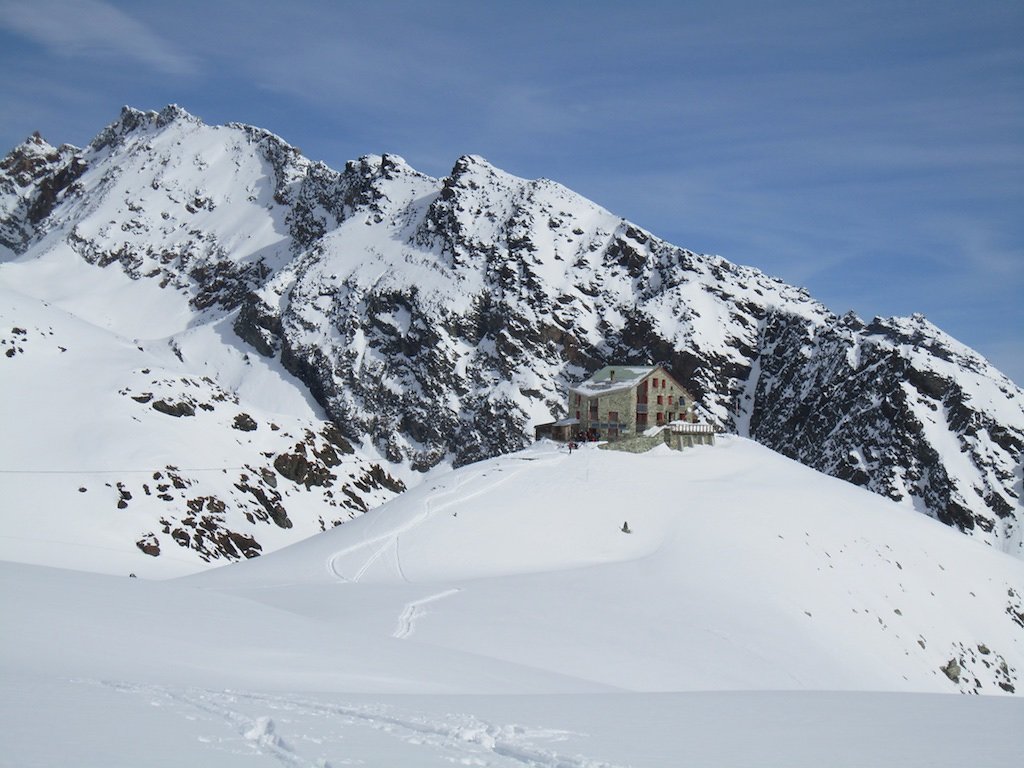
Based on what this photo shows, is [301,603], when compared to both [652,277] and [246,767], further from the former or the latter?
[652,277]

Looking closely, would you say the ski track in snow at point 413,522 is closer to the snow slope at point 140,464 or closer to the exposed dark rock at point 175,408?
the snow slope at point 140,464

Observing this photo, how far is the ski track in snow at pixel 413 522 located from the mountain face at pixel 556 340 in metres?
84.3

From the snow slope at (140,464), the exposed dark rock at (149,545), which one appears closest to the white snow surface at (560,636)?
the exposed dark rock at (149,545)

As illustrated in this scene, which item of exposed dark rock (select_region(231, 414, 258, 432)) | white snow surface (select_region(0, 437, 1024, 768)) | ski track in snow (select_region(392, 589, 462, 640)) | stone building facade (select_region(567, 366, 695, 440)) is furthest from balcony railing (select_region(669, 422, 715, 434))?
exposed dark rock (select_region(231, 414, 258, 432))

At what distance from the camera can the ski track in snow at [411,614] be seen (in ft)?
95.0

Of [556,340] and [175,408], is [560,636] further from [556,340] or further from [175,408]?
[556,340]

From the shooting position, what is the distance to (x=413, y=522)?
52469mm

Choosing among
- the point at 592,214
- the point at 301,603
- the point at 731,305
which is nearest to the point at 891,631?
the point at 301,603

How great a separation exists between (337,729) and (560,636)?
20497 millimetres

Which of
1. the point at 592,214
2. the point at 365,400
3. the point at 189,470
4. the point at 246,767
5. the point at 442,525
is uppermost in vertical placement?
the point at 592,214

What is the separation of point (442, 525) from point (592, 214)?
142461 mm

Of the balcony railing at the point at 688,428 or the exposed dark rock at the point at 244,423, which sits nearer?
the balcony railing at the point at 688,428

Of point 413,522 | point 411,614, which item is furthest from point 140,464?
point 411,614

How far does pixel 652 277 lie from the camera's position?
169 metres
